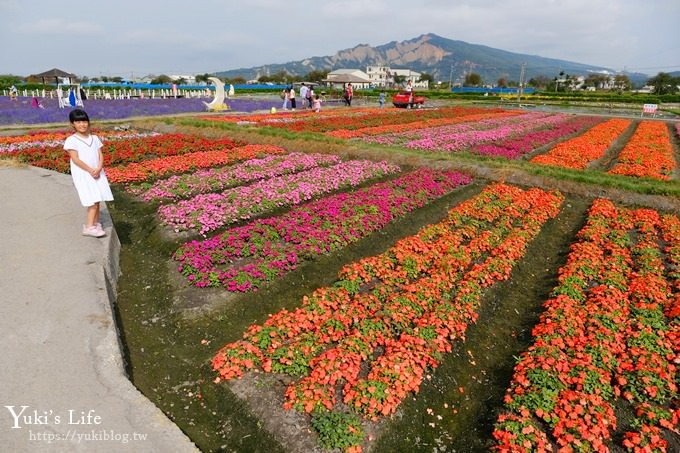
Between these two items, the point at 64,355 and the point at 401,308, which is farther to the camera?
the point at 401,308

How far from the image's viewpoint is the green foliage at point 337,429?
15.8 ft

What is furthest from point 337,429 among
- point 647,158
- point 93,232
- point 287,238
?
point 647,158

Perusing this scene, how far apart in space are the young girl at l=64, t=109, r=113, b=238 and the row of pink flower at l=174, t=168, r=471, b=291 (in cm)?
186

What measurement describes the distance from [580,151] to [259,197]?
65.4 ft

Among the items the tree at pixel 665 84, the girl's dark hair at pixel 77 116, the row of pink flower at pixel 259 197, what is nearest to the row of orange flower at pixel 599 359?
the row of pink flower at pixel 259 197

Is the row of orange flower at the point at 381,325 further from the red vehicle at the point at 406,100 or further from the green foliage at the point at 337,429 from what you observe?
the red vehicle at the point at 406,100

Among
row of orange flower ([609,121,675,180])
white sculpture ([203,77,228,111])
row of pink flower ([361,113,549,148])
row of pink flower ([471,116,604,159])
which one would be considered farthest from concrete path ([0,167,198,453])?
white sculpture ([203,77,228,111])

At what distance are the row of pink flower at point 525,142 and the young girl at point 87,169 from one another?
1915cm

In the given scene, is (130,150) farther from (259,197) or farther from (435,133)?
(435,133)

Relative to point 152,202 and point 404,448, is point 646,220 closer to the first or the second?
point 404,448

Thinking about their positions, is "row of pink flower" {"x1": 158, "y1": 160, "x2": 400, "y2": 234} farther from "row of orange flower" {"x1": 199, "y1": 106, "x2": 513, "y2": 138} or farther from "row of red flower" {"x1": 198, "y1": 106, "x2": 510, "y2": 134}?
"row of orange flower" {"x1": 199, "y1": 106, "x2": 513, "y2": 138}

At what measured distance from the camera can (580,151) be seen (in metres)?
23.2

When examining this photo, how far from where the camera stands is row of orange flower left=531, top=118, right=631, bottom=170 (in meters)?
20.4

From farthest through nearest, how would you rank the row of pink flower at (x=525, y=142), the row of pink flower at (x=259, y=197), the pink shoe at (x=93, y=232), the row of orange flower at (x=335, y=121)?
1. the row of orange flower at (x=335, y=121)
2. the row of pink flower at (x=525, y=142)
3. the row of pink flower at (x=259, y=197)
4. the pink shoe at (x=93, y=232)
